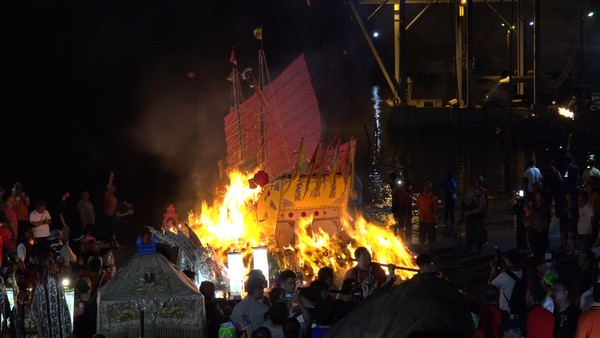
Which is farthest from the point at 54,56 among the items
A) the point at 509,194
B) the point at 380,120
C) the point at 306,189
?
the point at 306,189

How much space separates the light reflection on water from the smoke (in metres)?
4.16

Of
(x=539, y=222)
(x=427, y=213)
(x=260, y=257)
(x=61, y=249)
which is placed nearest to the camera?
(x=260, y=257)

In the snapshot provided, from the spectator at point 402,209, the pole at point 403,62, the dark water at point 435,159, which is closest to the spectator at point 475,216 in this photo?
the spectator at point 402,209

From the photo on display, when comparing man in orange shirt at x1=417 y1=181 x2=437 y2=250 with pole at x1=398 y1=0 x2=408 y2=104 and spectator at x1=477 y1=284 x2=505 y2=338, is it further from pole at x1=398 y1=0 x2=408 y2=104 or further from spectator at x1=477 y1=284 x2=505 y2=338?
pole at x1=398 y1=0 x2=408 y2=104

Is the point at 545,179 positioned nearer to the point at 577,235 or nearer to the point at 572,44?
the point at 577,235

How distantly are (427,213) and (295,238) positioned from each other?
264 centimetres

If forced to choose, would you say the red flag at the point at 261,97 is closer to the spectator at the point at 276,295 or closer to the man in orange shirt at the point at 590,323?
the spectator at the point at 276,295

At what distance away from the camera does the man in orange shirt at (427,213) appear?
15117mm

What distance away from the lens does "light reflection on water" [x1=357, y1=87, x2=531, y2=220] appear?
21.6 meters

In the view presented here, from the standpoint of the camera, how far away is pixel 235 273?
35.4 ft

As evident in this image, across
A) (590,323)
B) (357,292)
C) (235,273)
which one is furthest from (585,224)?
(590,323)

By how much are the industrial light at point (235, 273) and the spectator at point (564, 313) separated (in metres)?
4.06

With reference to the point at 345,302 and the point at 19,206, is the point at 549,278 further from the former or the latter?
the point at 19,206

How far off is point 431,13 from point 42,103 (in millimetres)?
20411
